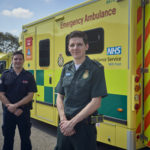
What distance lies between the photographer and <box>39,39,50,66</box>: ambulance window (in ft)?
16.0

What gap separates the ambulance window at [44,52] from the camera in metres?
4.87

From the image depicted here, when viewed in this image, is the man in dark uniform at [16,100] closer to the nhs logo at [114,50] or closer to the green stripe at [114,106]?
the green stripe at [114,106]

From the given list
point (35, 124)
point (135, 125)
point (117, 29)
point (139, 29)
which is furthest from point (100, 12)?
point (35, 124)

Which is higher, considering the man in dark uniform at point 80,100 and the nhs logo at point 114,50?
the nhs logo at point 114,50

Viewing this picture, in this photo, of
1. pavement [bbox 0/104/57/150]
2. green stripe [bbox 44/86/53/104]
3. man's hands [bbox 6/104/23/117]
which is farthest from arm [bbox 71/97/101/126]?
green stripe [bbox 44/86/53/104]

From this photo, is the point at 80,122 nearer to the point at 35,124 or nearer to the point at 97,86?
the point at 97,86

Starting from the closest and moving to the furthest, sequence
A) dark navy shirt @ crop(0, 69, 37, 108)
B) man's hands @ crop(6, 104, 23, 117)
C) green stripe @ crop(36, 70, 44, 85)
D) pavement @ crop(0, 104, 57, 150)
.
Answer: man's hands @ crop(6, 104, 23, 117) < dark navy shirt @ crop(0, 69, 37, 108) < pavement @ crop(0, 104, 57, 150) < green stripe @ crop(36, 70, 44, 85)

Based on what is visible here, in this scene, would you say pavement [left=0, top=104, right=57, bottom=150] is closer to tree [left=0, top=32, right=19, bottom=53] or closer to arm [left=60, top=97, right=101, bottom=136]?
arm [left=60, top=97, right=101, bottom=136]

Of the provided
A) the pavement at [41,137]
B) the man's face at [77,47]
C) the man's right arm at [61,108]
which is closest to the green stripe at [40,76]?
the pavement at [41,137]

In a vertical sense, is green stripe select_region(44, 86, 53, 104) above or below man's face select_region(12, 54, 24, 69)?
below

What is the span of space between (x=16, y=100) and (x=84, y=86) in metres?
1.51

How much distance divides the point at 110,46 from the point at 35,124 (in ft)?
11.5

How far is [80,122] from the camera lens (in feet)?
6.51

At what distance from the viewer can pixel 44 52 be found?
502 centimetres
